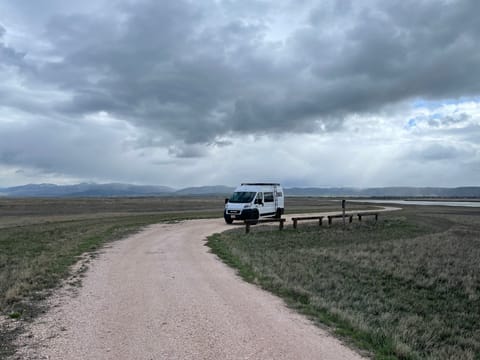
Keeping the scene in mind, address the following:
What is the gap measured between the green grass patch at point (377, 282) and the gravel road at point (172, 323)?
82 cm

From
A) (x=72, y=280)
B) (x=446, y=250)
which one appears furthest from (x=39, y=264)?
(x=446, y=250)

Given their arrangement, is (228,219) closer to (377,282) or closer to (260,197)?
(260,197)

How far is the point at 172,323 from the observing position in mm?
6863

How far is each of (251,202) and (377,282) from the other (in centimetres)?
1452

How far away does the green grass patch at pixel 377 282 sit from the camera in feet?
25.7

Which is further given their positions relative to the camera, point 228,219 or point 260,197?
point 260,197

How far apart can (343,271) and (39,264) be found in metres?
10.8

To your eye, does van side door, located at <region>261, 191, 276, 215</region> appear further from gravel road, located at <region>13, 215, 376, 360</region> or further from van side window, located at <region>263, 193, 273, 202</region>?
gravel road, located at <region>13, 215, 376, 360</region>

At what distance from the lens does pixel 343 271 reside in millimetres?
14945

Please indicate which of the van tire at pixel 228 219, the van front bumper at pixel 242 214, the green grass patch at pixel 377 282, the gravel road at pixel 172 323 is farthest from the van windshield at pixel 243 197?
the gravel road at pixel 172 323

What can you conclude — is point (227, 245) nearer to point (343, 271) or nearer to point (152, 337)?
point (343, 271)

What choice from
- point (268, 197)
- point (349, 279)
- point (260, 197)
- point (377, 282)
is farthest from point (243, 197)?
point (377, 282)

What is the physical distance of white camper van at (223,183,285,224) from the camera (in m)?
27.7

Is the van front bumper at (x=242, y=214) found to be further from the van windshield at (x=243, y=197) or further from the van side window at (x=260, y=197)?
the van side window at (x=260, y=197)
